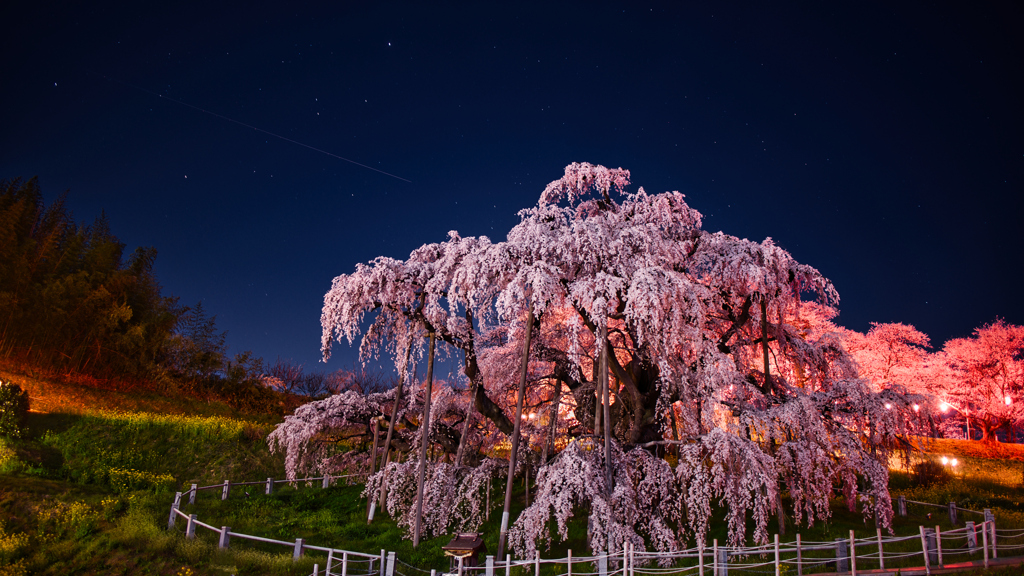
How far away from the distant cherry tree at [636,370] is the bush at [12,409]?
38.2ft

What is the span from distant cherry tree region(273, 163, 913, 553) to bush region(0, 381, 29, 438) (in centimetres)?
1164

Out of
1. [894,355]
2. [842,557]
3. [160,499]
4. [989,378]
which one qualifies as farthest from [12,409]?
[989,378]

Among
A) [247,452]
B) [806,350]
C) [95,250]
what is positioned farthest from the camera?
[95,250]

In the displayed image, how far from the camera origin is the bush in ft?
72.5

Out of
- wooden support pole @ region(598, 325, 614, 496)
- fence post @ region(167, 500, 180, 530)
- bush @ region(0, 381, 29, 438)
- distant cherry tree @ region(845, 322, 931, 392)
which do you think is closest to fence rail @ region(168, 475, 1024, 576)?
wooden support pole @ region(598, 325, 614, 496)

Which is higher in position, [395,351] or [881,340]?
[881,340]

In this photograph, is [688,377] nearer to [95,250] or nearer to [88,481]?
[88,481]

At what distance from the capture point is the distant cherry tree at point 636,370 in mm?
13203

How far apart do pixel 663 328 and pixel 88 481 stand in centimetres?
2107

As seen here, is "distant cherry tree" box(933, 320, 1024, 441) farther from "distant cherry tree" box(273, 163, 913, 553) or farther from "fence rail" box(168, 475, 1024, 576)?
"fence rail" box(168, 475, 1024, 576)

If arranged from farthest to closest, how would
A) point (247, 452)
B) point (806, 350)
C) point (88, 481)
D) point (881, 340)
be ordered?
point (881, 340), point (247, 452), point (88, 481), point (806, 350)

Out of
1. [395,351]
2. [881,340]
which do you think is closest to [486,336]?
[395,351]

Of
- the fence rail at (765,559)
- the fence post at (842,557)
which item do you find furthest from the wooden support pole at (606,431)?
the fence post at (842,557)

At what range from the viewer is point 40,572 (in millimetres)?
14641
